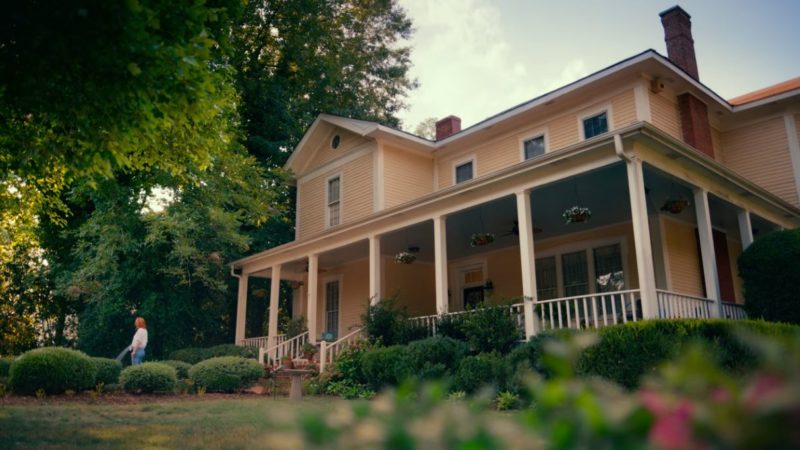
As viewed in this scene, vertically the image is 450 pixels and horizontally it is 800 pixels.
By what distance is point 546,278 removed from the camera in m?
14.9

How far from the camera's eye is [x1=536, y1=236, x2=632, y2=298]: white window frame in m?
13.4

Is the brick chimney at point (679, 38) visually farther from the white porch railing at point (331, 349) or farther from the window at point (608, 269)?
the white porch railing at point (331, 349)

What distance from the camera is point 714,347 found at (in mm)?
7434

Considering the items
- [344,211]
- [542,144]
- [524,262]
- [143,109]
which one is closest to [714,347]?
[524,262]

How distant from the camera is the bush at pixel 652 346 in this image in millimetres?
7471

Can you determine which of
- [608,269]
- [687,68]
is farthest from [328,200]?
[687,68]

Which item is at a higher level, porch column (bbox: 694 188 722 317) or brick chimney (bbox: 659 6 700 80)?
brick chimney (bbox: 659 6 700 80)

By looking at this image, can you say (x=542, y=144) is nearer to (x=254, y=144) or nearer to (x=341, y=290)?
(x=341, y=290)

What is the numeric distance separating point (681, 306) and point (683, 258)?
3667mm

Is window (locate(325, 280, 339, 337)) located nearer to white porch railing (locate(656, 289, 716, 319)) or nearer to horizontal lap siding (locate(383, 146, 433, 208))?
horizontal lap siding (locate(383, 146, 433, 208))

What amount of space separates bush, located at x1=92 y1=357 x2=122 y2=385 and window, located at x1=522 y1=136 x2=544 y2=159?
11.0 meters

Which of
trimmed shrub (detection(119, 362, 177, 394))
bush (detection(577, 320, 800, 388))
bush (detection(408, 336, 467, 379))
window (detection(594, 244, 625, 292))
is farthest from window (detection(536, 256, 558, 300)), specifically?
trimmed shrub (detection(119, 362, 177, 394))

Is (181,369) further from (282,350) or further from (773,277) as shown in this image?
(773,277)

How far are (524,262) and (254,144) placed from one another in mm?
15399
